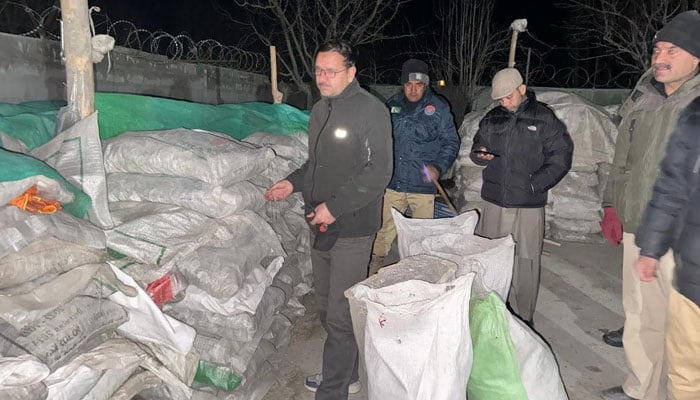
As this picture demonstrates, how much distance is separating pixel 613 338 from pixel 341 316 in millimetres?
1960

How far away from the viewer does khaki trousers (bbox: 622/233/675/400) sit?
8.13ft

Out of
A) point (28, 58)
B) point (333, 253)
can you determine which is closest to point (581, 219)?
point (333, 253)

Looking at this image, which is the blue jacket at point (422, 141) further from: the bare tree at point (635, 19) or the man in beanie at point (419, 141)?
the bare tree at point (635, 19)

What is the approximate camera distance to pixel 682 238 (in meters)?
1.90

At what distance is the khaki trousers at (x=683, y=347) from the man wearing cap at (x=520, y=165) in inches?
47.5

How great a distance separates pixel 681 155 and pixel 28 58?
4493 mm

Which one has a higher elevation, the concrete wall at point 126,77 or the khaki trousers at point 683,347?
the concrete wall at point 126,77

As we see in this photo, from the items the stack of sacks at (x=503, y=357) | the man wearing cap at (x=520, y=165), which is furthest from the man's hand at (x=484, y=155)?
the stack of sacks at (x=503, y=357)

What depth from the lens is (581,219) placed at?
5.48 metres

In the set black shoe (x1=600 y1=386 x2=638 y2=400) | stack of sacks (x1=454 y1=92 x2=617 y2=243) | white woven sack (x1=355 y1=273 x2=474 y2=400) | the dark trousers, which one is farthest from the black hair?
stack of sacks (x1=454 y1=92 x2=617 y2=243)

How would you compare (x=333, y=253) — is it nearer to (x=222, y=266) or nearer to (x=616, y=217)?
(x=222, y=266)

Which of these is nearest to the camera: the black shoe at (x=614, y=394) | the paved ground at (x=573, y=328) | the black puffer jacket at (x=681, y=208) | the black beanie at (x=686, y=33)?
the black puffer jacket at (x=681, y=208)

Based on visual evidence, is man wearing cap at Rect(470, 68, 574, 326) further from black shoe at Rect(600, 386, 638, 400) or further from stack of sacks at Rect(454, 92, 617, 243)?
stack of sacks at Rect(454, 92, 617, 243)

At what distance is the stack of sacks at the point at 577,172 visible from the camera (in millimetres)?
5191
